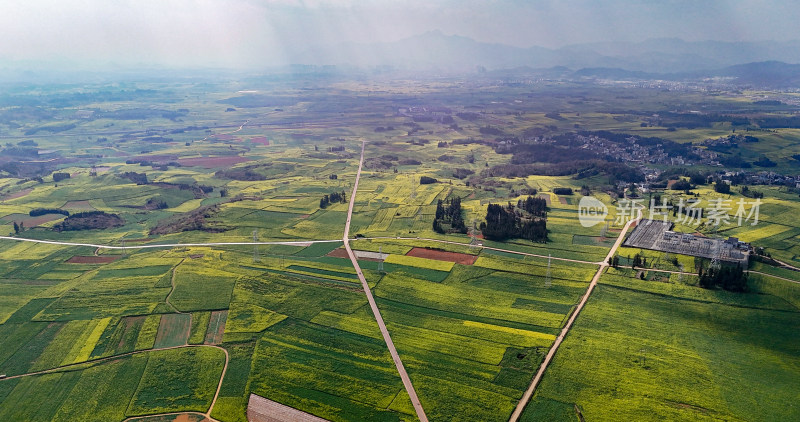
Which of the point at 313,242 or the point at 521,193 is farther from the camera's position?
the point at 521,193

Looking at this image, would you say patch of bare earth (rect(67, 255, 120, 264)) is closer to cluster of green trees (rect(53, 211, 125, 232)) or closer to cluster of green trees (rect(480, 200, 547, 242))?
cluster of green trees (rect(53, 211, 125, 232))

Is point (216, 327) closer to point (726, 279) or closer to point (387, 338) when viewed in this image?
point (387, 338)

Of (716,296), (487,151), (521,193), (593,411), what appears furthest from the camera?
(487,151)

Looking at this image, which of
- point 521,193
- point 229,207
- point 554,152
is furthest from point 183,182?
point 554,152


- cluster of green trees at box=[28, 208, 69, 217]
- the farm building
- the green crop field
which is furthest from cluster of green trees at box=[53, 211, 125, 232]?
the farm building

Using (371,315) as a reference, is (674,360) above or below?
below

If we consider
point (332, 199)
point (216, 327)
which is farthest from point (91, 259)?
point (332, 199)

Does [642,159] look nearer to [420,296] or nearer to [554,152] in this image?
[554,152]
